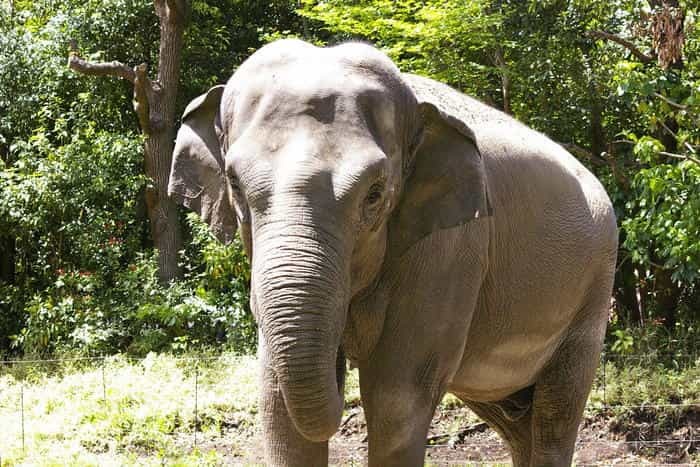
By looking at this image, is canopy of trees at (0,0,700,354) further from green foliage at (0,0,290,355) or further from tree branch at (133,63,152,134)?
tree branch at (133,63,152,134)

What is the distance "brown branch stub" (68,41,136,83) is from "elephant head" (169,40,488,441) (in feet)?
36.0

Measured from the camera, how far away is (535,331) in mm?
5152

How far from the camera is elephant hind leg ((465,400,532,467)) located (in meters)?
6.04

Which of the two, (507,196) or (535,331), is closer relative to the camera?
(507,196)

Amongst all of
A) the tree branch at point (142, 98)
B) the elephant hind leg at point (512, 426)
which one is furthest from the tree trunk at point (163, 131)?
the elephant hind leg at point (512, 426)

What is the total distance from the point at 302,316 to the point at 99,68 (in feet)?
40.1

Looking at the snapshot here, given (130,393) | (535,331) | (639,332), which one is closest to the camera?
(535,331)

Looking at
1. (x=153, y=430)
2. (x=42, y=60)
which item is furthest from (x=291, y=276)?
(x=42, y=60)

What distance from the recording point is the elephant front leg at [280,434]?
402cm

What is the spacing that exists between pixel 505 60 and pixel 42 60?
7.30 metres

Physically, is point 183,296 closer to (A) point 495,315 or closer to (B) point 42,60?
(B) point 42,60

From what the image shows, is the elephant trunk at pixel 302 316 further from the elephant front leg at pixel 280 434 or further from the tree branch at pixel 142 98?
the tree branch at pixel 142 98

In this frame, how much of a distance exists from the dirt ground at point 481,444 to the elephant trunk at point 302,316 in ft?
20.0

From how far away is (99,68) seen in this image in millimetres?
14688
